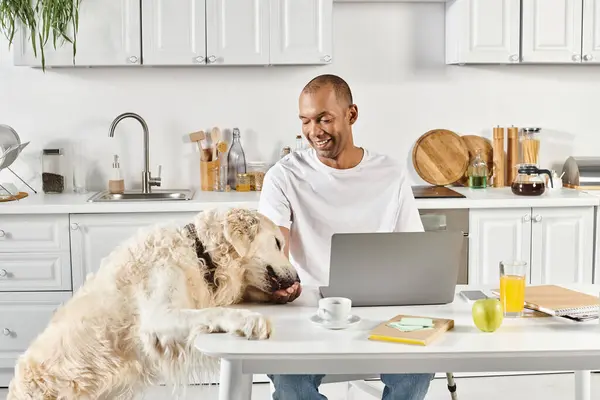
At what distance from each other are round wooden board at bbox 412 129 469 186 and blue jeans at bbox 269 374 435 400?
215cm

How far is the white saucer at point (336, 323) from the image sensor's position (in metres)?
1.87

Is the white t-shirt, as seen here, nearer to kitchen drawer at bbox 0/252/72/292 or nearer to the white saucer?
the white saucer

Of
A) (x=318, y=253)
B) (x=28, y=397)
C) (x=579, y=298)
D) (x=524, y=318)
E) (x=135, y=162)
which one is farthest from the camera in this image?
(x=135, y=162)

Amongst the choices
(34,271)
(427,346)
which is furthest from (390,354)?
(34,271)

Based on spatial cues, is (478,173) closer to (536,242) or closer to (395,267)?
(536,242)

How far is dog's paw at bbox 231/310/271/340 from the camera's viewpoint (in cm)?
178

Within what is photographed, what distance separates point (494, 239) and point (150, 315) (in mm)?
2395

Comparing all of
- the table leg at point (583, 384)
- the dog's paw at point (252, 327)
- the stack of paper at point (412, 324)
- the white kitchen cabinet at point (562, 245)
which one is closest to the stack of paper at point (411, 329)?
the stack of paper at point (412, 324)

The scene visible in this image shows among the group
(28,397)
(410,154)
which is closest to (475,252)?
(410,154)

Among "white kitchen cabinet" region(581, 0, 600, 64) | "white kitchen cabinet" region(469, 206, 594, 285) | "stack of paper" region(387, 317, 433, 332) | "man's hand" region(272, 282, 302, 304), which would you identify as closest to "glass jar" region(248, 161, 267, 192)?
"white kitchen cabinet" region(469, 206, 594, 285)

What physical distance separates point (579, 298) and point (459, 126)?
2.41m

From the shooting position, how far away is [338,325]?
6.13ft

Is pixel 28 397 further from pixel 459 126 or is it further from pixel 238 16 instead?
pixel 459 126

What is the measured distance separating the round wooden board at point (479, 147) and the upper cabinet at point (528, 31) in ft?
1.53
